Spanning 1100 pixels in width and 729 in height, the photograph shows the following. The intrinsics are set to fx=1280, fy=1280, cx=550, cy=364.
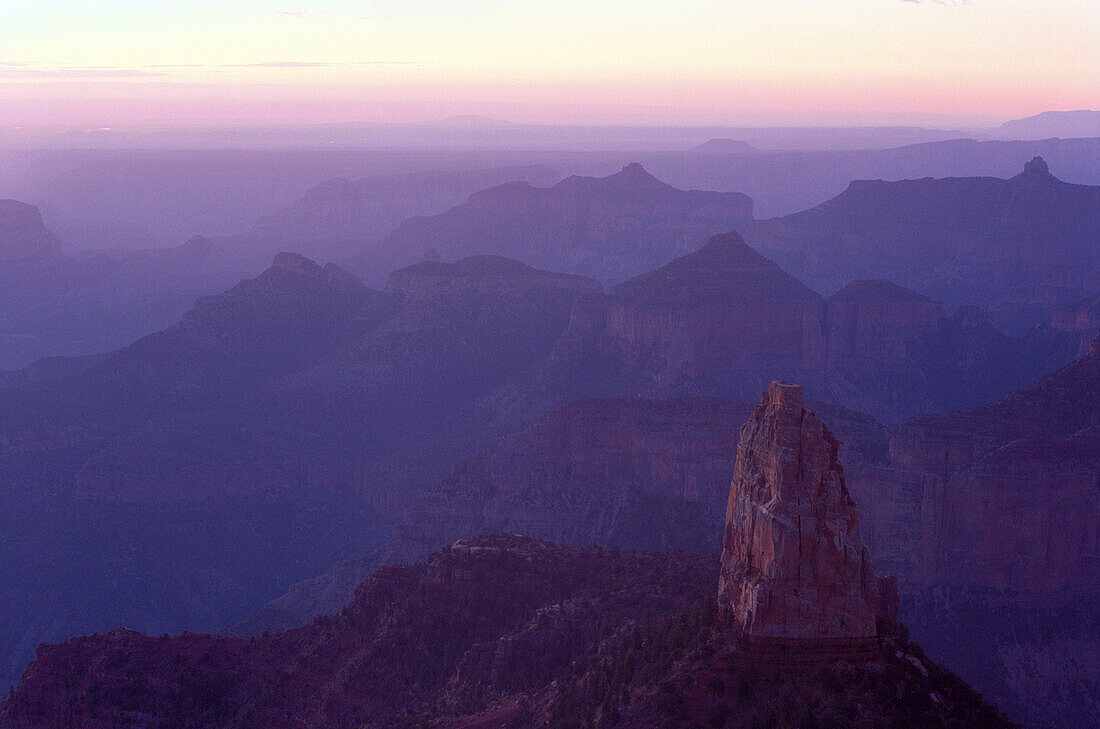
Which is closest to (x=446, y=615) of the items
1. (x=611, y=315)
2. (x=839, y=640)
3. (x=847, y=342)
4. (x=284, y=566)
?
(x=839, y=640)

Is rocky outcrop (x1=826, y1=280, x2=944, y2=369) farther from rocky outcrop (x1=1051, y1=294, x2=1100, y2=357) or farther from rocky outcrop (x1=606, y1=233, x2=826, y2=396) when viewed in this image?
rocky outcrop (x1=1051, y1=294, x2=1100, y2=357)

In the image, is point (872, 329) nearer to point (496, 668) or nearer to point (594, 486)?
point (594, 486)

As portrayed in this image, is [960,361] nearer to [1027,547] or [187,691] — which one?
[1027,547]

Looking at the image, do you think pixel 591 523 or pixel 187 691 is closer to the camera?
pixel 187 691

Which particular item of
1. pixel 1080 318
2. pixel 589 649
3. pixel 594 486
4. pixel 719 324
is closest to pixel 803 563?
pixel 589 649

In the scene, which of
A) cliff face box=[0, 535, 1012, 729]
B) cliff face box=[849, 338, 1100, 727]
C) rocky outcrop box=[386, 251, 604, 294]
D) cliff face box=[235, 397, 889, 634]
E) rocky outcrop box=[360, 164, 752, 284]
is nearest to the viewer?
cliff face box=[0, 535, 1012, 729]

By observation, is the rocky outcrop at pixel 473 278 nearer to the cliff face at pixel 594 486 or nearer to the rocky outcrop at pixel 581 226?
the cliff face at pixel 594 486

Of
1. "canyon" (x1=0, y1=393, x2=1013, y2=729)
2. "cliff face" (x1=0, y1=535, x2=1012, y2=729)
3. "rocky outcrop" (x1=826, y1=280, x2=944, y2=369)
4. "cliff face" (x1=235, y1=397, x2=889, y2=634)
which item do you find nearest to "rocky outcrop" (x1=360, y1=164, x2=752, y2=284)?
"rocky outcrop" (x1=826, y1=280, x2=944, y2=369)
